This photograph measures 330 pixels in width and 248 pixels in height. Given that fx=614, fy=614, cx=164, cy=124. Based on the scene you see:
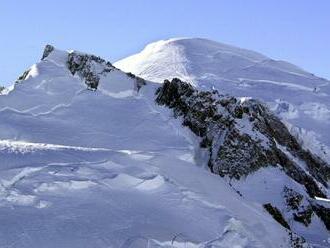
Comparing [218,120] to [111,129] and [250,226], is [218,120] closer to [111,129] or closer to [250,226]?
[111,129]

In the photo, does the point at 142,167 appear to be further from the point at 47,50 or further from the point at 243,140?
the point at 47,50

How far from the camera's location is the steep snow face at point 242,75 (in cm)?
6806

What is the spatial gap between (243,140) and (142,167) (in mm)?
10546


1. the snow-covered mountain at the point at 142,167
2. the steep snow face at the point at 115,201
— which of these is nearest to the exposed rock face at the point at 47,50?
the snow-covered mountain at the point at 142,167

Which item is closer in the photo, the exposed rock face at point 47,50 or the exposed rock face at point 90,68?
the exposed rock face at point 90,68

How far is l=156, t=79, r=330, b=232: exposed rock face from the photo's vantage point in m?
25.6

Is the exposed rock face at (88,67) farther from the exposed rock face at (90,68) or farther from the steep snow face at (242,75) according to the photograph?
the steep snow face at (242,75)

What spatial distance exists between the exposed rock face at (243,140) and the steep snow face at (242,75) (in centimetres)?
2706

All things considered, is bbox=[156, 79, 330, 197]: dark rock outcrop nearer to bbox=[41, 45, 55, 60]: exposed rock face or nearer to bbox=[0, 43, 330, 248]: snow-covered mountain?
→ bbox=[0, 43, 330, 248]: snow-covered mountain

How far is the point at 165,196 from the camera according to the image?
15.4m

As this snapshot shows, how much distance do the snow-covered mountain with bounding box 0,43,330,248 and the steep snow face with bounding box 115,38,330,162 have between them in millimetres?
30639

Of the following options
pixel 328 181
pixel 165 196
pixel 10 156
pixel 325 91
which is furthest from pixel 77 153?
pixel 325 91

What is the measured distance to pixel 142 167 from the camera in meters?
16.9

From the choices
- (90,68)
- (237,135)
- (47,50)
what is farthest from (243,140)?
(47,50)
